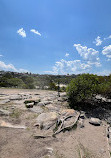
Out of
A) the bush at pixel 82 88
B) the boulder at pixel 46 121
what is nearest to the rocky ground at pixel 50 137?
the boulder at pixel 46 121

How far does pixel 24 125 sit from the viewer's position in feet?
12.6

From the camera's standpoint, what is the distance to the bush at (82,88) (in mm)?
6582

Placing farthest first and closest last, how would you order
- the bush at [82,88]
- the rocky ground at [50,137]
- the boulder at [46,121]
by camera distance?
the bush at [82,88] → the boulder at [46,121] → the rocky ground at [50,137]

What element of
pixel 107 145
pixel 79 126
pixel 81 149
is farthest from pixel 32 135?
pixel 107 145

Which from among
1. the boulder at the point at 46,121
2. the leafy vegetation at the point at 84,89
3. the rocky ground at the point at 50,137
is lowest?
the rocky ground at the point at 50,137

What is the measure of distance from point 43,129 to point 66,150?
1250 mm

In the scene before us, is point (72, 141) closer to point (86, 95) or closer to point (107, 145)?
point (107, 145)

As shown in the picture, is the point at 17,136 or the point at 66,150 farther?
the point at 17,136

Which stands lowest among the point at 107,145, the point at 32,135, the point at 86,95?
the point at 107,145

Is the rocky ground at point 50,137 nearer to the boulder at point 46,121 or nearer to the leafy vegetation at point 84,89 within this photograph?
the boulder at point 46,121

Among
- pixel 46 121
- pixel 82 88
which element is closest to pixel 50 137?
pixel 46 121

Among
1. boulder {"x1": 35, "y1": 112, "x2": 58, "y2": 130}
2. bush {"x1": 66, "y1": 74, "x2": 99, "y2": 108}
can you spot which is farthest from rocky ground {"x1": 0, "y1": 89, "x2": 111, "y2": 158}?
bush {"x1": 66, "y1": 74, "x2": 99, "y2": 108}

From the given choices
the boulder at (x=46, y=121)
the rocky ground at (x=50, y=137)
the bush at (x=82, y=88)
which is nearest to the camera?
the rocky ground at (x=50, y=137)

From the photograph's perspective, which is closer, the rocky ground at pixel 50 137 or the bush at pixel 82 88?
the rocky ground at pixel 50 137
